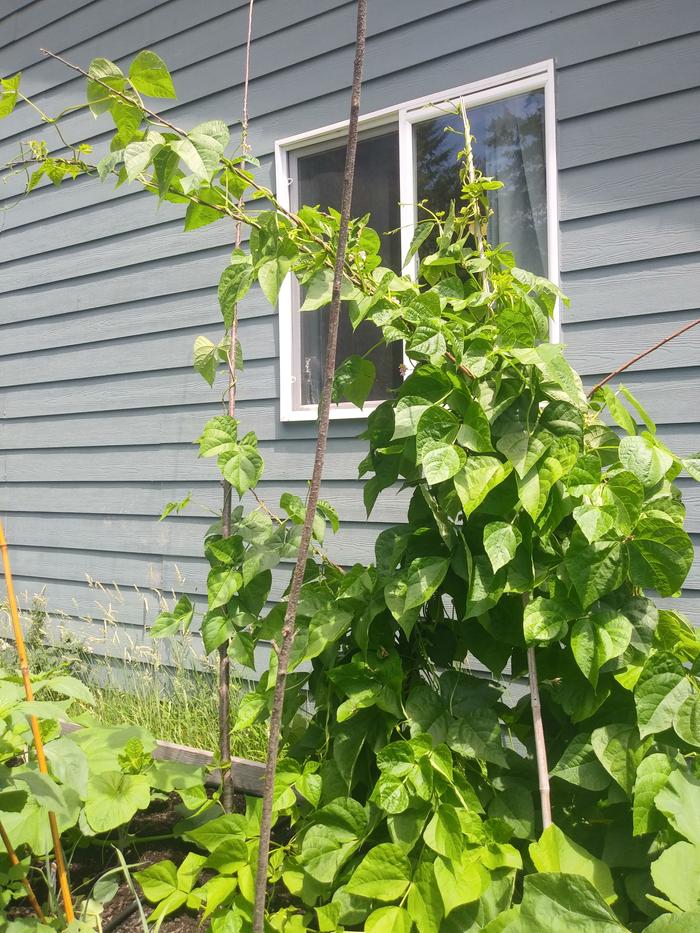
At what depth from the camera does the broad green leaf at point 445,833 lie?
1259mm

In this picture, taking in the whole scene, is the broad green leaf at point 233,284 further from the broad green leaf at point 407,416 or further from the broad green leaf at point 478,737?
the broad green leaf at point 478,737

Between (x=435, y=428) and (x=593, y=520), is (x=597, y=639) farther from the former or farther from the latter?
(x=435, y=428)

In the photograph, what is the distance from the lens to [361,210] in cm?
322

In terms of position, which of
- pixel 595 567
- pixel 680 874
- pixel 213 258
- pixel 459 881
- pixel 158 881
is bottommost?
pixel 158 881

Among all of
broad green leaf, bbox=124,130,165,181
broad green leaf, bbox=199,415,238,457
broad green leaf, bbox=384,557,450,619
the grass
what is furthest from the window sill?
broad green leaf, bbox=124,130,165,181

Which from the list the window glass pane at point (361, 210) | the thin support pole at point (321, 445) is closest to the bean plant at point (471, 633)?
the thin support pole at point (321, 445)

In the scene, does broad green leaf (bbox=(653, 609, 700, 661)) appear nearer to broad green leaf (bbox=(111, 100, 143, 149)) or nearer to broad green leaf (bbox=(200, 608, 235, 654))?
broad green leaf (bbox=(200, 608, 235, 654))

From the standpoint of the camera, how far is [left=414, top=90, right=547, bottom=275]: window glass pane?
279 centimetres

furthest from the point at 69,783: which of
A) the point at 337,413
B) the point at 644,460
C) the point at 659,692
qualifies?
the point at 337,413

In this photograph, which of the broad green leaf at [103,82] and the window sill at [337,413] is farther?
the window sill at [337,413]

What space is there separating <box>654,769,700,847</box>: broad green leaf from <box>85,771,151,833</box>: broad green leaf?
109 centimetres

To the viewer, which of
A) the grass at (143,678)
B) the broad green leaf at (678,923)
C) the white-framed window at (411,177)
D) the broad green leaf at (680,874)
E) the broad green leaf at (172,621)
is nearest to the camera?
the broad green leaf at (678,923)

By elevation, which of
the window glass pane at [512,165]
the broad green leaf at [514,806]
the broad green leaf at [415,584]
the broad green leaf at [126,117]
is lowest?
the broad green leaf at [514,806]

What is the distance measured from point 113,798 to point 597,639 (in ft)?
3.64
